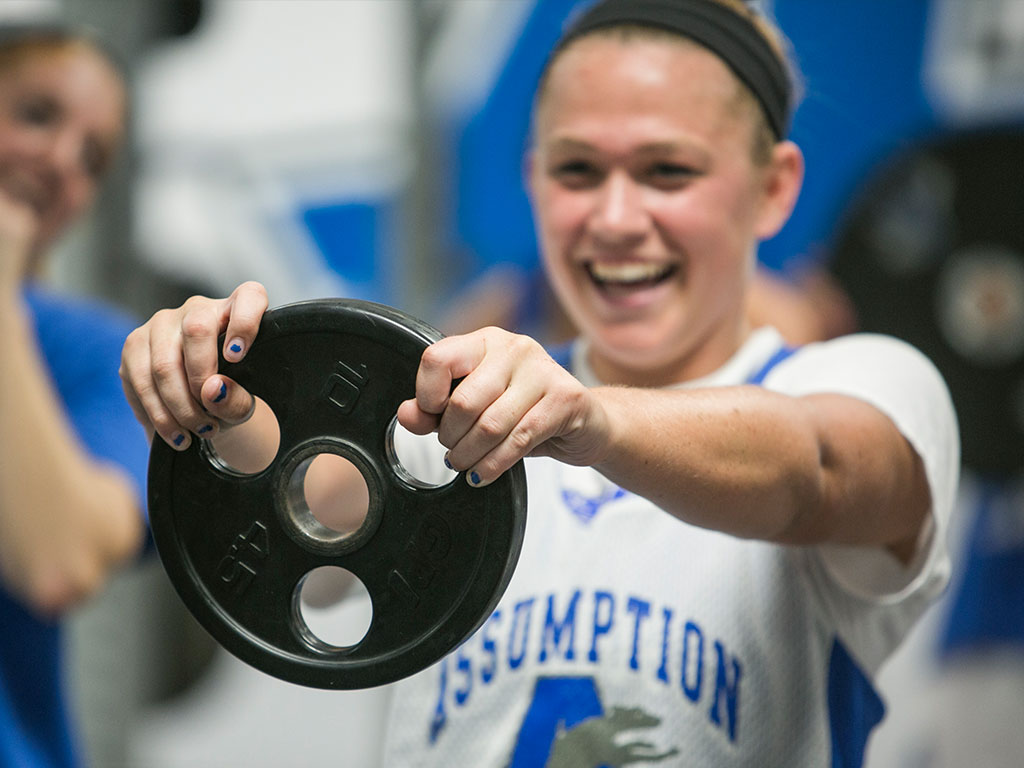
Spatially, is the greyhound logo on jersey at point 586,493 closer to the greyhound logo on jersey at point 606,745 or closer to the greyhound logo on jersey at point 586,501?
the greyhound logo on jersey at point 586,501

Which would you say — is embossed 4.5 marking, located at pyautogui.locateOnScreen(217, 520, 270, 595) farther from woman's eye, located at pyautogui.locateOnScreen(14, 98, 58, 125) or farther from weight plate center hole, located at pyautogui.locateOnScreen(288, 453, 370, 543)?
woman's eye, located at pyautogui.locateOnScreen(14, 98, 58, 125)

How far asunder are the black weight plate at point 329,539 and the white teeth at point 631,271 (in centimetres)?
39

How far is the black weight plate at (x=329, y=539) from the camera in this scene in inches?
28.5

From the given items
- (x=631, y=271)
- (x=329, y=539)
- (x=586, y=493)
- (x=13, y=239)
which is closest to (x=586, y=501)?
(x=586, y=493)

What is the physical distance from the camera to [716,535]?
1.03 m

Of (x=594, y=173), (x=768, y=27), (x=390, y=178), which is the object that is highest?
Answer: (x=390, y=178)

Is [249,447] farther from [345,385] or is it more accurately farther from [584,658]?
[584,658]

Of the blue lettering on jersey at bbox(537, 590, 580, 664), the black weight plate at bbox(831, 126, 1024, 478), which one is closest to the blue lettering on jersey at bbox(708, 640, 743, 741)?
the blue lettering on jersey at bbox(537, 590, 580, 664)

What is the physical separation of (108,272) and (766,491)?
2195mm

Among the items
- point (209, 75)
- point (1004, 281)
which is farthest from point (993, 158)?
point (209, 75)

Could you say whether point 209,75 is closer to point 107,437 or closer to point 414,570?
point 107,437

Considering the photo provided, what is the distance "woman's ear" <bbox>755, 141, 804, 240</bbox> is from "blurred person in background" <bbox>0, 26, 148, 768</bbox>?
1003 mm

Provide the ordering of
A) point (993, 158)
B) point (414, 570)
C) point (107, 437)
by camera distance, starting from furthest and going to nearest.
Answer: point (993, 158)
point (107, 437)
point (414, 570)

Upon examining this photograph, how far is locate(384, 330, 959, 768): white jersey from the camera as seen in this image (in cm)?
96
